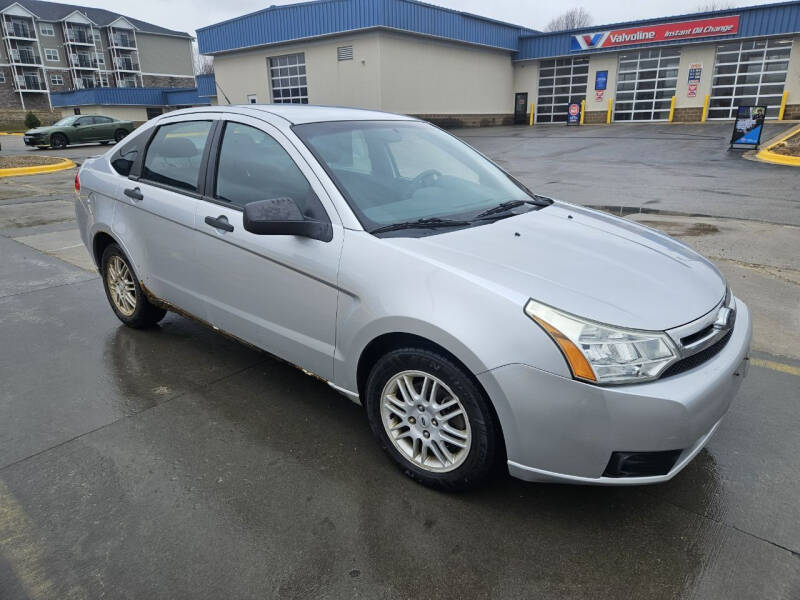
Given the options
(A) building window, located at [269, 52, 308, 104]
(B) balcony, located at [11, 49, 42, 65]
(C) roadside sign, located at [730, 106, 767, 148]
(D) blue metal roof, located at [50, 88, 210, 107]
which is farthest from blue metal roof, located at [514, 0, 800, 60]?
(B) balcony, located at [11, 49, 42, 65]

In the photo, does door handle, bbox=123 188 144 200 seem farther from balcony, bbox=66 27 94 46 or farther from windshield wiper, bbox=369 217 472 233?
balcony, bbox=66 27 94 46

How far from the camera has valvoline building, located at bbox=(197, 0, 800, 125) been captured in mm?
26953

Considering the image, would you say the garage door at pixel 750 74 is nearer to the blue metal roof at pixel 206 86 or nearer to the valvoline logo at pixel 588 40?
the valvoline logo at pixel 588 40

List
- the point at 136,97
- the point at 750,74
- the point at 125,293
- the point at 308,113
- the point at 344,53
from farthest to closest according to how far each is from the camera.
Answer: the point at 136,97, the point at 750,74, the point at 344,53, the point at 125,293, the point at 308,113

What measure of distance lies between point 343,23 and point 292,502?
2762 cm

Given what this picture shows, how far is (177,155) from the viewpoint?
3.96 metres

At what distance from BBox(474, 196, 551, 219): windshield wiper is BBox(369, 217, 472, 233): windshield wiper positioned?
0.21m

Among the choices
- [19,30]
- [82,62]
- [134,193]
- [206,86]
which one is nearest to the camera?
[134,193]

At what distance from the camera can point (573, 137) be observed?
24.8 metres

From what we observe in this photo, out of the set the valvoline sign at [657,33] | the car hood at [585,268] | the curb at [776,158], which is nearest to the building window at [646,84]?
the valvoline sign at [657,33]

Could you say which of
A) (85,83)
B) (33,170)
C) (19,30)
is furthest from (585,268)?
(85,83)

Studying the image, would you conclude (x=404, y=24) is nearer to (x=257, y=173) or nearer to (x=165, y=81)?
(x=257, y=173)

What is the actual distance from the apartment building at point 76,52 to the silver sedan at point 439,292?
7962 centimetres

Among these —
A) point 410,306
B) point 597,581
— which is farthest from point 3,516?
point 597,581
